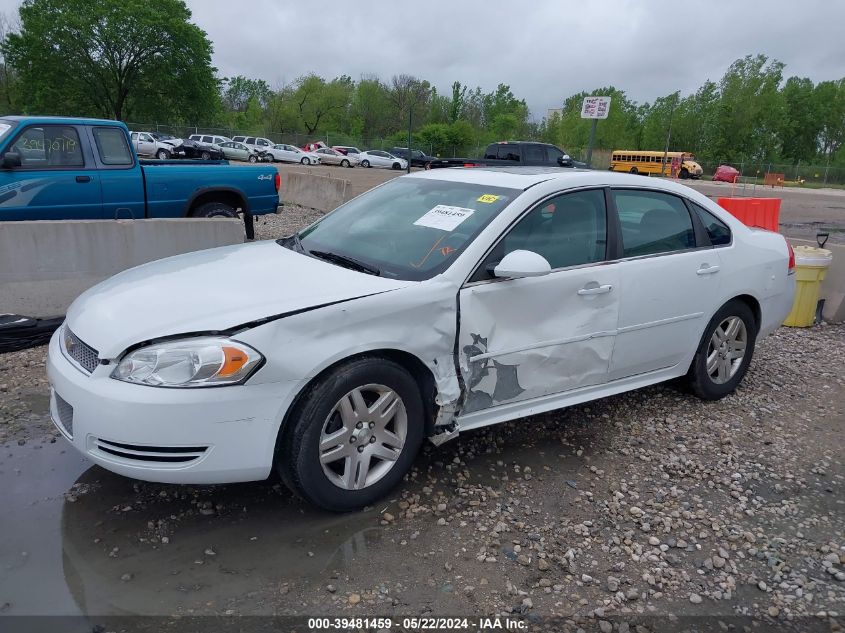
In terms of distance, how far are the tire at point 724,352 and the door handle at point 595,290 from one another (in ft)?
3.83

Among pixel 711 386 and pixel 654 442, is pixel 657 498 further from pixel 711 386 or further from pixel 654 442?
pixel 711 386

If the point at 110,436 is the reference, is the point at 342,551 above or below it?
below

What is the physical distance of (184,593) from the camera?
267cm

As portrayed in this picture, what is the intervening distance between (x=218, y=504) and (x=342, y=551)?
75 cm

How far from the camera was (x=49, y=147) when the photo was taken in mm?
7488

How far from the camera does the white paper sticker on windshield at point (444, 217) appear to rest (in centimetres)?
371

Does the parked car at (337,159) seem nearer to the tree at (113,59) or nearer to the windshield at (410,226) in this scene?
the tree at (113,59)

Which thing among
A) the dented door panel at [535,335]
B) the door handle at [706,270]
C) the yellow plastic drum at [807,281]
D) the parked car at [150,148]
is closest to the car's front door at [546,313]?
the dented door panel at [535,335]

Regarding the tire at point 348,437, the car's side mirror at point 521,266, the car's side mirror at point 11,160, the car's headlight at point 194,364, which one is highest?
the car's side mirror at point 11,160

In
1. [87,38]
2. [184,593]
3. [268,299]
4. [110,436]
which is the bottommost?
[184,593]

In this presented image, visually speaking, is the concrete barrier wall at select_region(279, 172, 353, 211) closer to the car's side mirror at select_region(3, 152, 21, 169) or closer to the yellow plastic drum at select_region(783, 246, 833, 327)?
the car's side mirror at select_region(3, 152, 21, 169)

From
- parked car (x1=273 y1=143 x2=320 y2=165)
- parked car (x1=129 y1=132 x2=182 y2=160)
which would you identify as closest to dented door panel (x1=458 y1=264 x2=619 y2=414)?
parked car (x1=129 y1=132 x2=182 y2=160)

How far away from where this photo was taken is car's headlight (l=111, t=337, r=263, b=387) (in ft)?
9.10

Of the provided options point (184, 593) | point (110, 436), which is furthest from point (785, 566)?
point (110, 436)
